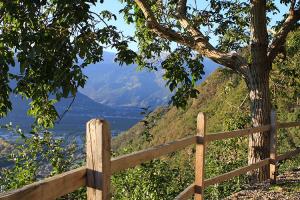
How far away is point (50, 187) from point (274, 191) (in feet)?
25.2

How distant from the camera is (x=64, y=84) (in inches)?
290

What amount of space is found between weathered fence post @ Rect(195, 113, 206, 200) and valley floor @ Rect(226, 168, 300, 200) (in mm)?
2474

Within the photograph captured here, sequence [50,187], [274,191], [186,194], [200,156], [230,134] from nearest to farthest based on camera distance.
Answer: [50,187]
[186,194]
[200,156]
[230,134]
[274,191]

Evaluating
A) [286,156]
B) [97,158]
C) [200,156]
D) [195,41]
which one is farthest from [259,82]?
[97,158]

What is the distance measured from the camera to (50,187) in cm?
301

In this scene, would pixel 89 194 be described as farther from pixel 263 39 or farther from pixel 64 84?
pixel 263 39

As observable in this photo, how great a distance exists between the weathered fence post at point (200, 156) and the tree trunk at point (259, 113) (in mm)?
4250

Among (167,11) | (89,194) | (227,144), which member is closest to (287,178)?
(227,144)

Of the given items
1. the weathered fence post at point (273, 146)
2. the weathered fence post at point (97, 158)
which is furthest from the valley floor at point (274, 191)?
the weathered fence post at point (97, 158)

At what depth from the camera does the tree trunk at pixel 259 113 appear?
11.1 m

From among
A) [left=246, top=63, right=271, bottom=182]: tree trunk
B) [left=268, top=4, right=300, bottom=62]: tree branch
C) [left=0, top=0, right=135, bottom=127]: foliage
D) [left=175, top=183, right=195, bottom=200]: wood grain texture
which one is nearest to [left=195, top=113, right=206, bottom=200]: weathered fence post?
[left=175, top=183, right=195, bottom=200]: wood grain texture

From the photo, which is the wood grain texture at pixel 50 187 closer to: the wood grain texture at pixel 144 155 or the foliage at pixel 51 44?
the wood grain texture at pixel 144 155

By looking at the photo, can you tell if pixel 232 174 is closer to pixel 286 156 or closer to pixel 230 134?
pixel 230 134

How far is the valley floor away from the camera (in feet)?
30.7
